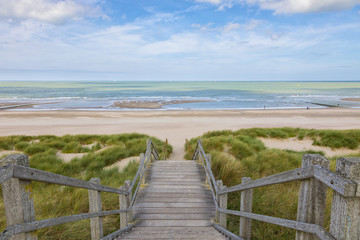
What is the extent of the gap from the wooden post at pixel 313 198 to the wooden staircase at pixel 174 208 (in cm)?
234

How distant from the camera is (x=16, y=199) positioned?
1.55m

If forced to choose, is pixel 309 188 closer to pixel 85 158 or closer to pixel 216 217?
pixel 216 217

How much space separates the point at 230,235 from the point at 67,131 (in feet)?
64.8

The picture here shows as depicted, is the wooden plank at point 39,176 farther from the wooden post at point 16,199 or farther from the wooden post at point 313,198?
the wooden post at point 313,198

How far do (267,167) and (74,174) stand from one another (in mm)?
7272

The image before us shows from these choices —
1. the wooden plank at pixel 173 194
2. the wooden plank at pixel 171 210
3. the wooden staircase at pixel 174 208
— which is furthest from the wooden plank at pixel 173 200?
the wooden plank at pixel 171 210

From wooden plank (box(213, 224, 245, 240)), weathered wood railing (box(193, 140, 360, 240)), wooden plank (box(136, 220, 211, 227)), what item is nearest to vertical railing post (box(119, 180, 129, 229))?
wooden plank (box(136, 220, 211, 227))

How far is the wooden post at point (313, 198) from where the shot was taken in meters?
1.66

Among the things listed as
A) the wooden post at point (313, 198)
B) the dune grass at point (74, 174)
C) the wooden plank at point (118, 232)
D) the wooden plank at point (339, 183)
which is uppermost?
the wooden plank at point (339, 183)

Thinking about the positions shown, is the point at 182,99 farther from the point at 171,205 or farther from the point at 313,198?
the point at 313,198

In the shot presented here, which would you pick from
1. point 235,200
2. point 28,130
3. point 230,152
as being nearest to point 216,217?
point 235,200

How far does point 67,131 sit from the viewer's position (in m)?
19.9

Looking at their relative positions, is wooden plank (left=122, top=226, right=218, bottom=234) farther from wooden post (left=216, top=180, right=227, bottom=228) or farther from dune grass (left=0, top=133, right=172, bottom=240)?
dune grass (left=0, top=133, right=172, bottom=240)

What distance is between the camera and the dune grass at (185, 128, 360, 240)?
4.32 meters
